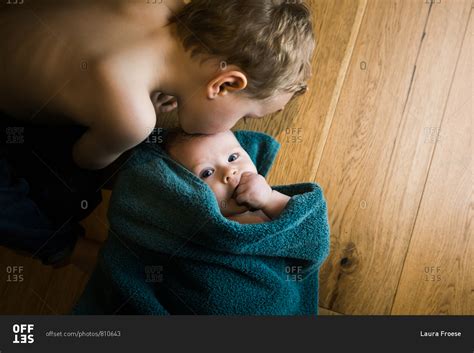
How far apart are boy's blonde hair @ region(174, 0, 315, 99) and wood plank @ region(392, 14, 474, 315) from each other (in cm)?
31

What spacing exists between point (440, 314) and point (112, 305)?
1.78ft

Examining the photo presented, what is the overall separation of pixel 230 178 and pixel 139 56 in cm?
23

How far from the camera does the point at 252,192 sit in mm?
722

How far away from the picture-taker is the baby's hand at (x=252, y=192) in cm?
72

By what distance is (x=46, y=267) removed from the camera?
836 mm

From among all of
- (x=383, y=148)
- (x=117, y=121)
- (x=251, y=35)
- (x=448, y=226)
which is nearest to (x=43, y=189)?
(x=117, y=121)

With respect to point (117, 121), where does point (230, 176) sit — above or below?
below

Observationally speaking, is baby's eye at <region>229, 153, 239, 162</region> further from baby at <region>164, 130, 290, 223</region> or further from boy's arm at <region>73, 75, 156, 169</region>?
boy's arm at <region>73, 75, 156, 169</region>

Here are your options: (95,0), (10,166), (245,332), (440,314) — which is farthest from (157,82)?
(440,314)

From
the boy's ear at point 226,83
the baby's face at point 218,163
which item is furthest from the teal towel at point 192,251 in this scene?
the boy's ear at point 226,83

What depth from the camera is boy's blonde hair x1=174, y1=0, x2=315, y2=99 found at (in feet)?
2.17

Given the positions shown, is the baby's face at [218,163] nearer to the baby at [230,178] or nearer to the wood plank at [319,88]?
the baby at [230,178]

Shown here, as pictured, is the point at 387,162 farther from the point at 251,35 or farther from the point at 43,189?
the point at 43,189

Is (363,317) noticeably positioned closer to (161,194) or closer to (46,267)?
(161,194)
